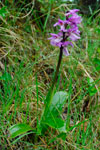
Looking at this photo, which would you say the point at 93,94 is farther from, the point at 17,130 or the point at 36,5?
the point at 36,5

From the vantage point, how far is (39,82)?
1.57m

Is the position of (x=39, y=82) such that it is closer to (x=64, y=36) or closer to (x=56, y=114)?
(x=56, y=114)

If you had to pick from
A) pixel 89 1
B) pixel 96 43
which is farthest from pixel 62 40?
pixel 89 1

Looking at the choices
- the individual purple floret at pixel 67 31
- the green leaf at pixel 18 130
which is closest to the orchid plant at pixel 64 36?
the individual purple floret at pixel 67 31

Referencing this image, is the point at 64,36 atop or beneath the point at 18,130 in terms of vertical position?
atop

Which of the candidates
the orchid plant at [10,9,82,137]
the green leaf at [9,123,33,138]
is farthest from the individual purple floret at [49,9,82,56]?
the green leaf at [9,123,33,138]

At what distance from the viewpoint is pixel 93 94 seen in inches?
59.5

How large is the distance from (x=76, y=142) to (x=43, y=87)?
549mm

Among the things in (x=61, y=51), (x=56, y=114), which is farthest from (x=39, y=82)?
(x=61, y=51)

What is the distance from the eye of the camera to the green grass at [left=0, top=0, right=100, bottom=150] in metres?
1.10

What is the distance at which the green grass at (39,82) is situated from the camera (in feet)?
3.60

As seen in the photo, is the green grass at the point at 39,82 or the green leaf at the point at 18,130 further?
the green grass at the point at 39,82

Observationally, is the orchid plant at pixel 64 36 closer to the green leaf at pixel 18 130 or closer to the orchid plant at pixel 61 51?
the orchid plant at pixel 61 51

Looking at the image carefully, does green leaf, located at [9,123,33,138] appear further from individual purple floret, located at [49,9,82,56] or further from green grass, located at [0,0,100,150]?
individual purple floret, located at [49,9,82,56]
